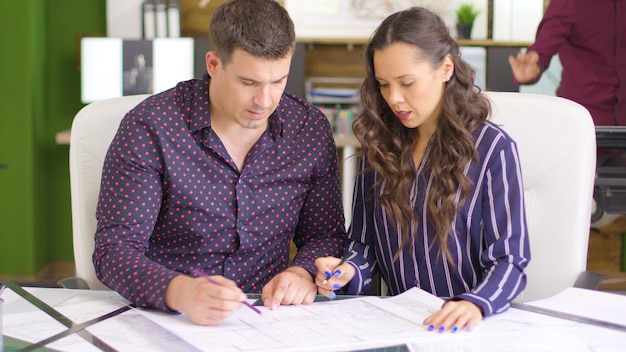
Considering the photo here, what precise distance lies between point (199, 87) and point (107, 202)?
0.32 m

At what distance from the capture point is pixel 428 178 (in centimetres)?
162

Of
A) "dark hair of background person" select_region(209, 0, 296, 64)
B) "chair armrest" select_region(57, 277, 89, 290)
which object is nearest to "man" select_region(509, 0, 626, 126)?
"dark hair of background person" select_region(209, 0, 296, 64)

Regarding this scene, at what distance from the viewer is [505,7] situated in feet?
13.5

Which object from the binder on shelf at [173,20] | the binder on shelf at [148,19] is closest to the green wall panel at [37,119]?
the binder on shelf at [148,19]

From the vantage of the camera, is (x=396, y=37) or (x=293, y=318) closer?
(x=293, y=318)

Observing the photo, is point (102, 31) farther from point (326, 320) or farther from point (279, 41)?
point (326, 320)

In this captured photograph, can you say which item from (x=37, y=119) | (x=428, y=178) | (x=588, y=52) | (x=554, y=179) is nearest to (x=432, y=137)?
(x=428, y=178)

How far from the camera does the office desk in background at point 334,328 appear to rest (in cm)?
119

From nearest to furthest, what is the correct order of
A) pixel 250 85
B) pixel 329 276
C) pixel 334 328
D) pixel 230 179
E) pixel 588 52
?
pixel 334 328, pixel 329 276, pixel 250 85, pixel 230 179, pixel 588 52

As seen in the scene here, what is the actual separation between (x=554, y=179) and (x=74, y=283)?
1011 mm

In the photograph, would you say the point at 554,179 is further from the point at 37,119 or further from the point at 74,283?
the point at 37,119

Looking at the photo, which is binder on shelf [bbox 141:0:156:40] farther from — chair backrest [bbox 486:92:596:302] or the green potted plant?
chair backrest [bbox 486:92:596:302]

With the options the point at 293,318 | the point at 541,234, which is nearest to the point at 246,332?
the point at 293,318

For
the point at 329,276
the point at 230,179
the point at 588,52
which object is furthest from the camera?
the point at 588,52
